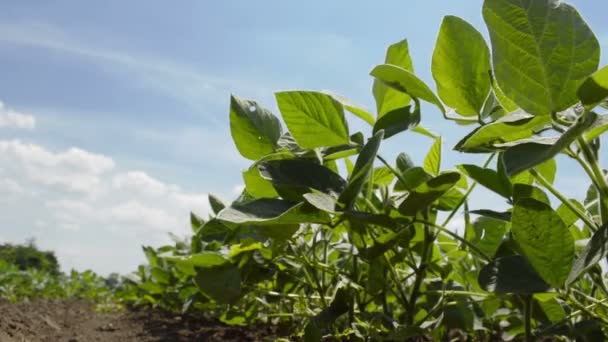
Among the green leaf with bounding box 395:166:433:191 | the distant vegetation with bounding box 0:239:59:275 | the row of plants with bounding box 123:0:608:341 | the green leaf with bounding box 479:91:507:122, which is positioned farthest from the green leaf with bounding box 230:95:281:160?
the distant vegetation with bounding box 0:239:59:275

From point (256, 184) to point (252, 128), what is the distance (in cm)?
10

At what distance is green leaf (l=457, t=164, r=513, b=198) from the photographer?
0.81 metres

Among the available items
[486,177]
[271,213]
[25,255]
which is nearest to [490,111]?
[486,177]

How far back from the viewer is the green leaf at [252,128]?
0.96m

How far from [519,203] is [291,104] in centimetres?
36

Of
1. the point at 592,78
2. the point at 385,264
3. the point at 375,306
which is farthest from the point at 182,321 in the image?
the point at 592,78

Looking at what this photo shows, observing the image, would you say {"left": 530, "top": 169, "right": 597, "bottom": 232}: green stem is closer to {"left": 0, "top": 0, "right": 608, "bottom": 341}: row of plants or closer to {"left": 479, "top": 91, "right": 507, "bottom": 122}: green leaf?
{"left": 0, "top": 0, "right": 608, "bottom": 341}: row of plants

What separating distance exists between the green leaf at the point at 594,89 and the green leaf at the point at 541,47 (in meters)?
0.02

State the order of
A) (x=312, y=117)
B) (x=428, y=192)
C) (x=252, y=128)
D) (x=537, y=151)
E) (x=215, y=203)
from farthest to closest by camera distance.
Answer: (x=215, y=203) → (x=252, y=128) → (x=312, y=117) → (x=428, y=192) → (x=537, y=151)

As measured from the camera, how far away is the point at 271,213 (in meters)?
0.74

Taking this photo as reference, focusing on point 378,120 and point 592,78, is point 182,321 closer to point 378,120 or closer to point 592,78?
point 378,120

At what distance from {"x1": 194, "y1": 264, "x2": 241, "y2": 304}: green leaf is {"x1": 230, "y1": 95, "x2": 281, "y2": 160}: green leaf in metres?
0.20

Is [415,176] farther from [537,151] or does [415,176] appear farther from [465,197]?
[537,151]

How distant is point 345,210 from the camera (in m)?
0.70
